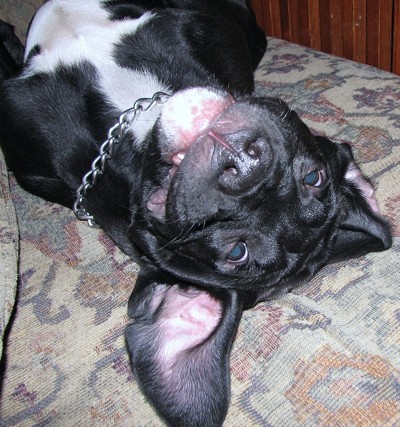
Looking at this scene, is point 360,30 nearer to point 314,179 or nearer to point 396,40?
point 396,40

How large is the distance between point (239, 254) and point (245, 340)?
285mm

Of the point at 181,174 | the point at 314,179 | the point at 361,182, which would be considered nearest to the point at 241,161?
the point at 181,174

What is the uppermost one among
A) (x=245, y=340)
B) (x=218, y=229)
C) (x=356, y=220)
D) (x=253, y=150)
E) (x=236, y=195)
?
(x=253, y=150)

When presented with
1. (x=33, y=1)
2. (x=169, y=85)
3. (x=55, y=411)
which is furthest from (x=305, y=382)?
(x=33, y=1)

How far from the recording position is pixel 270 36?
144 inches

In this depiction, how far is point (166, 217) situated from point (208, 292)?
0.33 m

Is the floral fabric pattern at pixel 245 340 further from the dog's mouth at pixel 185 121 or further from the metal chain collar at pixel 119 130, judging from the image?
the dog's mouth at pixel 185 121

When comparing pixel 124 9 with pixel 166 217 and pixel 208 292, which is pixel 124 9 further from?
pixel 208 292

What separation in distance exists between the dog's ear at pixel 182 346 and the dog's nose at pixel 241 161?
1.43ft

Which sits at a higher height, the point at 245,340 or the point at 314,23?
the point at 314,23

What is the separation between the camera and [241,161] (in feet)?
4.95

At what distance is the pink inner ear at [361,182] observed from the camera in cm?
206

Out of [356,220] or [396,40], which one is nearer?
[356,220]

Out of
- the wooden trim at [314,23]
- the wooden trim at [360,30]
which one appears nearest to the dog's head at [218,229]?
the wooden trim at [360,30]
